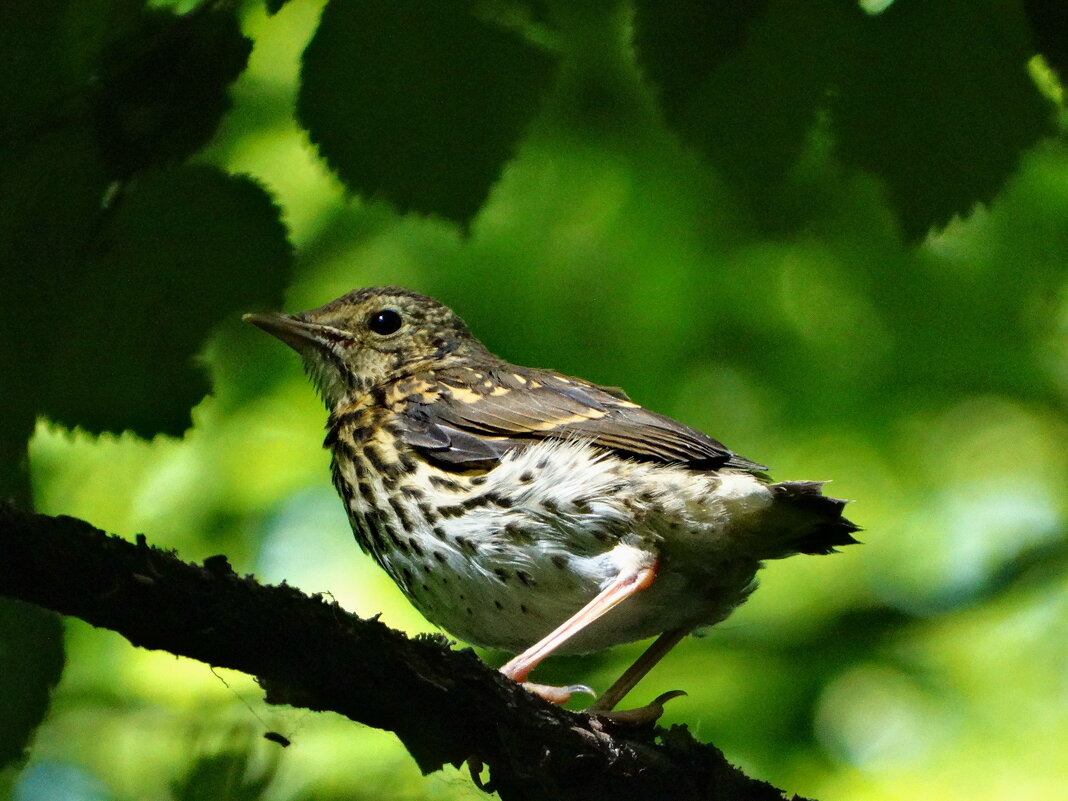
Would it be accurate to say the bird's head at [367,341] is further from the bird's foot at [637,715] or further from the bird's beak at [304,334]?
the bird's foot at [637,715]

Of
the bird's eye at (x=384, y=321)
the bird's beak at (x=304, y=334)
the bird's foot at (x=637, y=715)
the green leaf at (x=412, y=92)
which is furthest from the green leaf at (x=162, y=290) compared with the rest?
the bird's eye at (x=384, y=321)

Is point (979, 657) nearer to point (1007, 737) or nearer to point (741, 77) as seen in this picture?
point (1007, 737)

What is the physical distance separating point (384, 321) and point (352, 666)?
2.65 m

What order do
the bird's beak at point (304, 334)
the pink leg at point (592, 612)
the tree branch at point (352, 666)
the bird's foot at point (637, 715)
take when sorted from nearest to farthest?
the tree branch at point (352, 666), the bird's foot at point (637, 715), the pink leg at point (592, 612), the bird's beak at point (304, 334)

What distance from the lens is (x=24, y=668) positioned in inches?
84.5

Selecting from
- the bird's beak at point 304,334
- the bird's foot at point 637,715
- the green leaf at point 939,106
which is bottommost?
the bird's foot at point 637,715

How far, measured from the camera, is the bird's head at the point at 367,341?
469 centimetres

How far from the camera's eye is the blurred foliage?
2072 mm

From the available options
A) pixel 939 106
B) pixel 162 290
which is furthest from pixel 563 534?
pixel 939 106

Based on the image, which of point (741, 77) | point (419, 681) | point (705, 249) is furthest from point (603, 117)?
point (419, 681)

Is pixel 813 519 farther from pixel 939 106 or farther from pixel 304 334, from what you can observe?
pixel 304 334

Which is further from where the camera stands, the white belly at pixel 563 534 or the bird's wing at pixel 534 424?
the bird's wing at pixel 534 424

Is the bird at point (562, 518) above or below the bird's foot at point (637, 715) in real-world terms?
above

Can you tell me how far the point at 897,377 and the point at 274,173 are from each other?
3712 mm
